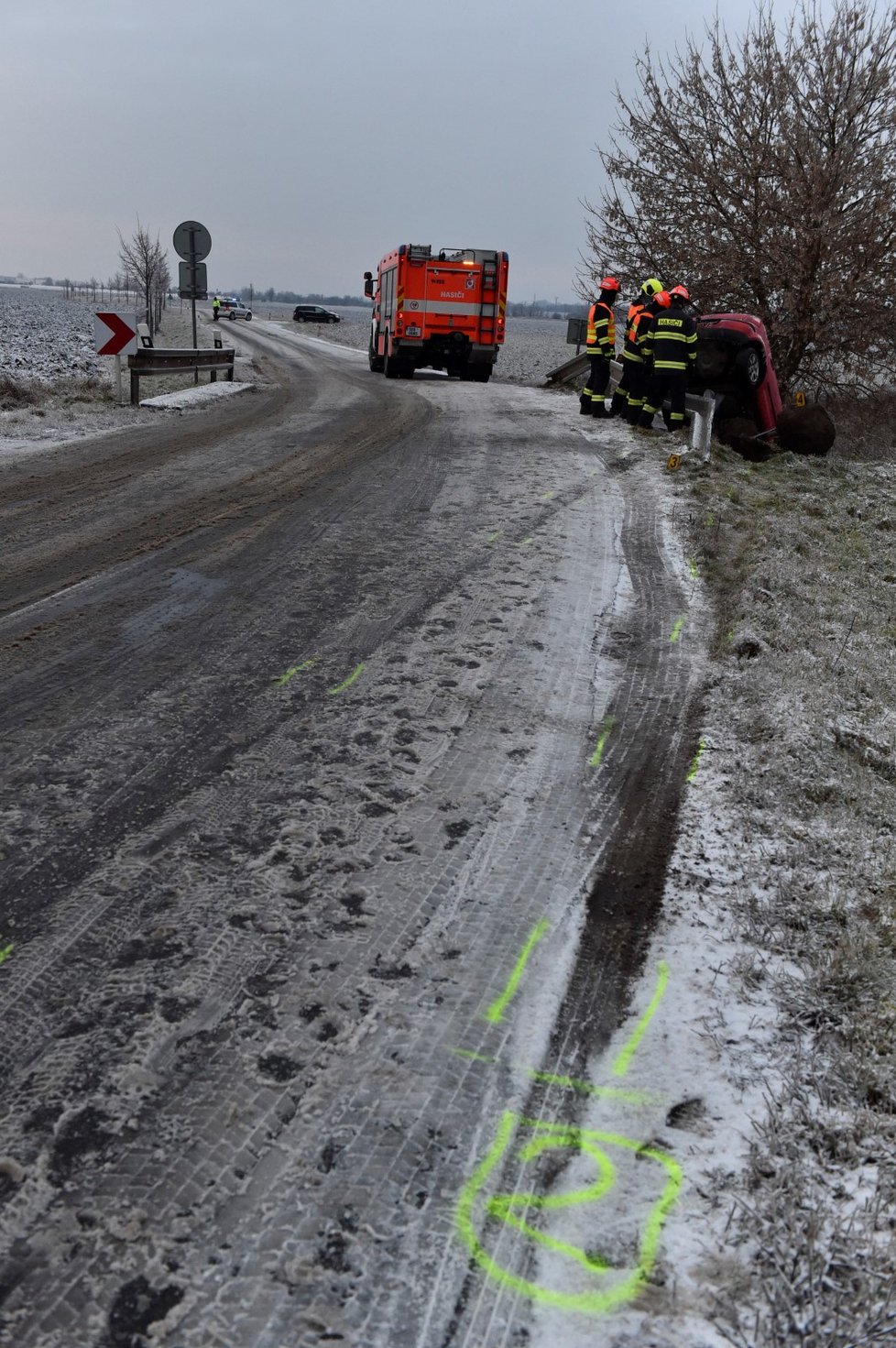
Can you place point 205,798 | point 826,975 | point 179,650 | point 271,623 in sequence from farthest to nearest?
point 271,623, point 179,650, point 205,798, point 826,975

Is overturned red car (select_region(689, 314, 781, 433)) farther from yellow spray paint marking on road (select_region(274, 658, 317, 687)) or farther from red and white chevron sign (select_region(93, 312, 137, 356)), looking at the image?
yellow spray paint marking on road (select_region(274, 658, 317, 687))

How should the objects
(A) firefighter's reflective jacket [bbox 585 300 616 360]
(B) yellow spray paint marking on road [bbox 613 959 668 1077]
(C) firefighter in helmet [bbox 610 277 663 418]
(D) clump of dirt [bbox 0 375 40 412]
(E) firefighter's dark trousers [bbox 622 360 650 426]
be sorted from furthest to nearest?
(A) firefighter's reflective jacket [bbox 585 300 616 360]
(D) clump of dirt [bbox 0 375 40 412]
(E) firefighter's dark trousers [bbox 622 360 650 426]
(C) firefighter in helmet [bbox 610 277 663 418]
(B) yellow spray paint marking on road [bbox 613 959 668 1077]

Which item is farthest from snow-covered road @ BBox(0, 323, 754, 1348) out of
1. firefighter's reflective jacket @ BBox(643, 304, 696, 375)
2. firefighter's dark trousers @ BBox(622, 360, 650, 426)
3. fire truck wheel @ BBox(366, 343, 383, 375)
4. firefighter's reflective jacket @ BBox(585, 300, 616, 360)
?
fire truck wheel @ BBox(366, 343, 383, 375)

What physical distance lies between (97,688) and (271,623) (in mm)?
1102

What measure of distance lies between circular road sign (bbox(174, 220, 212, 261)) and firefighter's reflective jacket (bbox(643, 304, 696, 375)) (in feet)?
32.2

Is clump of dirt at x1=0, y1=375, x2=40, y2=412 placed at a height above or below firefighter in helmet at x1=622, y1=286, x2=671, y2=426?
below

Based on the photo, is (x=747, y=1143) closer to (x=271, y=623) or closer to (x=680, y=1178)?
(x=680, y=1178)

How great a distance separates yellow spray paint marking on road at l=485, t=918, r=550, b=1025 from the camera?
2.60 m

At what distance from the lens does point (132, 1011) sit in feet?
8.26

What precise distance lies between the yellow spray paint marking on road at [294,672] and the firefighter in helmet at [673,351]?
8.24 meters

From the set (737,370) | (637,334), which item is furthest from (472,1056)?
(737,370)

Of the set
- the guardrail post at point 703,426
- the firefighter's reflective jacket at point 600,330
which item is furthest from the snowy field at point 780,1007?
the firefighter's reflective jacket at point 600,330

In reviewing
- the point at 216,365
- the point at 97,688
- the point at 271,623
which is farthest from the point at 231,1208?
the point at 216,365

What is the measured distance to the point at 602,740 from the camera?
13.9 feet
